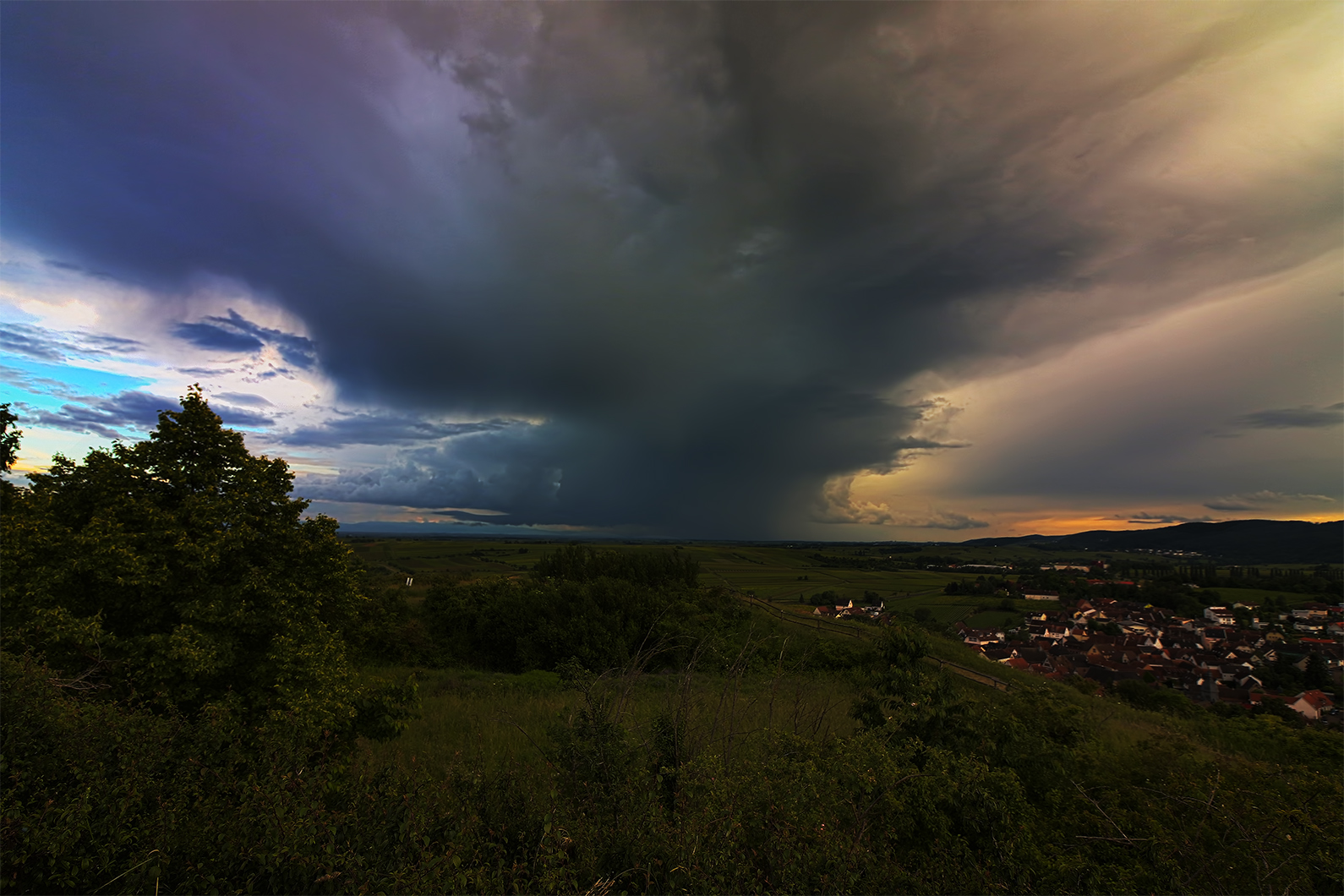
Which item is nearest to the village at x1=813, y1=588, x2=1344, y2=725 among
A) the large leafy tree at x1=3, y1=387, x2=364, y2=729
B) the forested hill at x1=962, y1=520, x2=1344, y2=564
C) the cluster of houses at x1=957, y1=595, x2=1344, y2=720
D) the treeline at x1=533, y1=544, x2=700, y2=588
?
the cluster of houses at x1=957, y1=595, x2=1344, y2=720

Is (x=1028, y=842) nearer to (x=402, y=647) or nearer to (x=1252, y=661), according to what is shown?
(x=1252, y=661)

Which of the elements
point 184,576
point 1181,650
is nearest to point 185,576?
point 184,576

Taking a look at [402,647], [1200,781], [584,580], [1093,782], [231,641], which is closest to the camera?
[1200,781]

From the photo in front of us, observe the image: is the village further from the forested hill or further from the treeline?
the forested hill

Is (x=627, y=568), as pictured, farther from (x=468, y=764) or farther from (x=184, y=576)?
(x=468, y=764)

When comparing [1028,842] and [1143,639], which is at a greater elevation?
[1028,842]

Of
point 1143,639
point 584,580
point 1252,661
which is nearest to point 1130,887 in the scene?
point 1252,661

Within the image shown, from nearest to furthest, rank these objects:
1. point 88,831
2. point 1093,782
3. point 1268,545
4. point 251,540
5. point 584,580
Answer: point 88,831 → point 1093,782 → point 251,540 → point 584,580 → point 1268,545

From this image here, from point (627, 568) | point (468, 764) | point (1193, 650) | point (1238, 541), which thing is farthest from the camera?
point (1238, 541)
